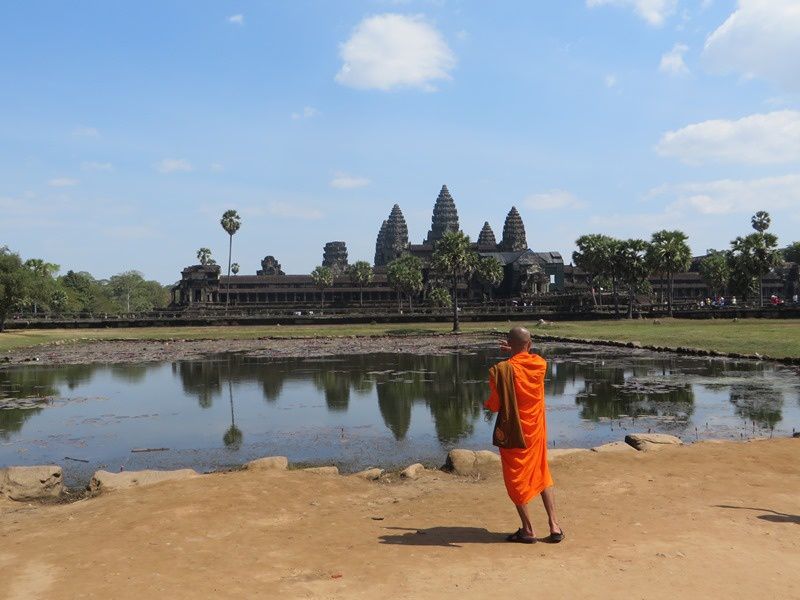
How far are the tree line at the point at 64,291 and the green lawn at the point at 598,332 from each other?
389cm

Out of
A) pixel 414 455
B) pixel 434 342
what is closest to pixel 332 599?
pixel 414 455

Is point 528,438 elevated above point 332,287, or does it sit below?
below

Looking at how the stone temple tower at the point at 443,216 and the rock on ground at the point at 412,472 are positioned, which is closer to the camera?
the rock on ground at the point at 412,472

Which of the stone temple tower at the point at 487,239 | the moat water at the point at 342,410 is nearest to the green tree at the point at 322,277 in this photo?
the stone temple tower at the point at 487,239

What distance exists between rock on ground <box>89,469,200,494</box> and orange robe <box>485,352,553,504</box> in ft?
19.2

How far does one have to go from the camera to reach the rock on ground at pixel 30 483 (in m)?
10.4

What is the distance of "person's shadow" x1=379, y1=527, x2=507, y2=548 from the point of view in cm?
737

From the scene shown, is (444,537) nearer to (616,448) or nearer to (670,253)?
(616,448)

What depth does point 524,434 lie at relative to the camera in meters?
7.43

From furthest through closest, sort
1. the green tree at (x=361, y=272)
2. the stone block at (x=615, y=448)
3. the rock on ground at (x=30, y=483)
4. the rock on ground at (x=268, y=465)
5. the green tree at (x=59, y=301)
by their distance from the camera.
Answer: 1. the green tree at (x=361, y=272)
2. the green tree at (x=59, y=301)
3. the stone block at (x=615, y=448)
4. the rock on ground at (x=268, y=465)
5. the rock on ground at (x=30, y=483)

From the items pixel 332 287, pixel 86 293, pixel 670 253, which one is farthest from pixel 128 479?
pixel 86 293

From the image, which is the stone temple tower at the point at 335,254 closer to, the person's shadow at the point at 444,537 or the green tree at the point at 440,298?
the green tree at the point at 440,298

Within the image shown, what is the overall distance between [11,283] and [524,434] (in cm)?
6590

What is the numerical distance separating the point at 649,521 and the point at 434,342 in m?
45.0
